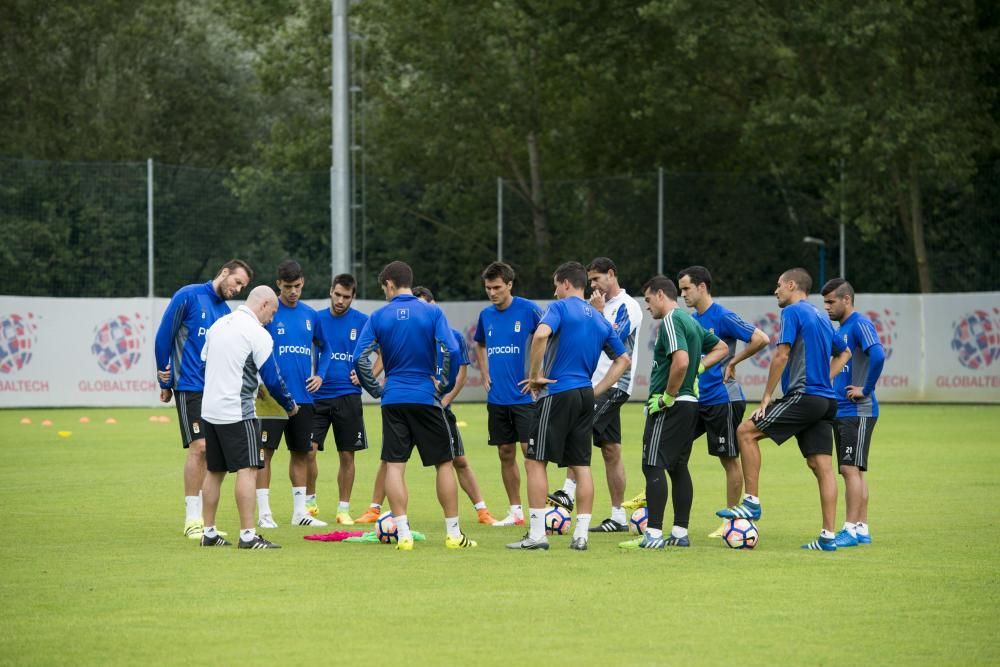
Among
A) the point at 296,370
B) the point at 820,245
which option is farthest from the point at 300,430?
the point at 820,245

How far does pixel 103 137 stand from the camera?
52281 mm

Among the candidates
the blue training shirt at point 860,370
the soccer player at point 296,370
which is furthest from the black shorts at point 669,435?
the soccer player at point 296,370

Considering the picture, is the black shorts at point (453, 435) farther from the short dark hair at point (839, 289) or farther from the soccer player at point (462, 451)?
the short dark hair at point (839, 289)

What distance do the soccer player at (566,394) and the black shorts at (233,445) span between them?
2006mm

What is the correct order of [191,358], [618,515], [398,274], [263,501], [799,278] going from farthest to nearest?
[618,515] < [263,501] < [191,358] < [799,278] < [398,274]

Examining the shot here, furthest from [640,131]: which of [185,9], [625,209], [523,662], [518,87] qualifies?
[523,662]

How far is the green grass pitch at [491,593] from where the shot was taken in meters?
7.64

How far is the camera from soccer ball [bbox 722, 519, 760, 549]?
444 inches

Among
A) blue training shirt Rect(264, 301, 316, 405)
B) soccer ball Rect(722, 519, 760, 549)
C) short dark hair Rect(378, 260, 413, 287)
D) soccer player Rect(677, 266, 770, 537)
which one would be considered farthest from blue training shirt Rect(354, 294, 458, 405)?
soccer ball Rect(722, 519, 760, 549)

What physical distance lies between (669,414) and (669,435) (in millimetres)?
156

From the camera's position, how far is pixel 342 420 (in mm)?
13867

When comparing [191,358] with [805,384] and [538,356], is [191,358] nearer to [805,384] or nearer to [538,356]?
[538,356]

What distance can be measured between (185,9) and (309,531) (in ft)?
162

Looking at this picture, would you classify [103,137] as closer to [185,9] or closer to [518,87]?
[185,9]
